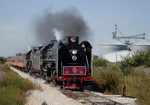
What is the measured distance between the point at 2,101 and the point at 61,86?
522 cm

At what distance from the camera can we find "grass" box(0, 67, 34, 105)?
9505mm

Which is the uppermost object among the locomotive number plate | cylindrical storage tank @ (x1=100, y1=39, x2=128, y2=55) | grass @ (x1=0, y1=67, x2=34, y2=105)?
cylindrical storage tank @ (x1=100, y1=39, x2=128, y2=55)

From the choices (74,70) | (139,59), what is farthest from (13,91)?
(139,59)

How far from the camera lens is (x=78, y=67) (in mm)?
13844

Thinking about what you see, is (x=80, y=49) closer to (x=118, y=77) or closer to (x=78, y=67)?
(x=78, y=67)

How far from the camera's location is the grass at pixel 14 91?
374 inches

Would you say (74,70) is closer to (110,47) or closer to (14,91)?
(14,91)

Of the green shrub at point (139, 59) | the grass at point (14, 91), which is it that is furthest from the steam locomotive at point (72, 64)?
the green shrub at point (139, 59)

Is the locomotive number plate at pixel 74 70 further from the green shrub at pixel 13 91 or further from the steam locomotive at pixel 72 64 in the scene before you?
the green shrub at pixel 13 91

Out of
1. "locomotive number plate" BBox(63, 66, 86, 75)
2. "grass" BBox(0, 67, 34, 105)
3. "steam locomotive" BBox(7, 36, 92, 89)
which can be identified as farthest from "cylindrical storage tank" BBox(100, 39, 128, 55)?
"grass" BBox(0, 67, 34, 105)

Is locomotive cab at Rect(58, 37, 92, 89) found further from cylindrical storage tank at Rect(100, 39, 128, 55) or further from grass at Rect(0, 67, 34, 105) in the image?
cylindrical storage tank at Rect(100, 39, 128, 55)

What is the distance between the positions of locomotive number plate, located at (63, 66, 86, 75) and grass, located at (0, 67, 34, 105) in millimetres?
2340

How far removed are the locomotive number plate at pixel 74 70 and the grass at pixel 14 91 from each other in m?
2.34

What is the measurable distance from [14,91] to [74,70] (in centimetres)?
382
